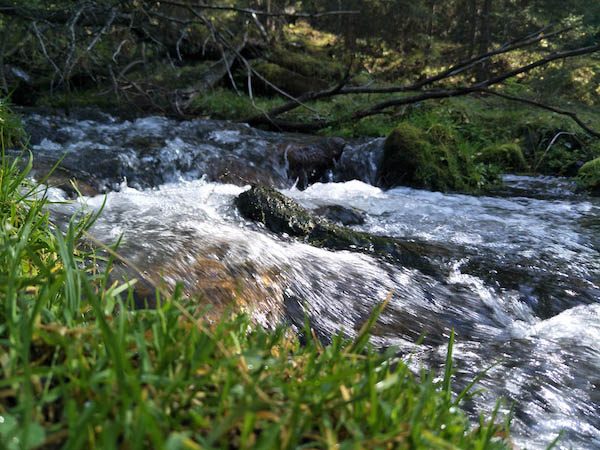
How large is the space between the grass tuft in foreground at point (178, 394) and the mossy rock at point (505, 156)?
1036 cm

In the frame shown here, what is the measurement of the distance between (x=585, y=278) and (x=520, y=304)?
108 cm

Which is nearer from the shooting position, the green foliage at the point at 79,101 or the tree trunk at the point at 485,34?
the green foliage at the point at 79,101

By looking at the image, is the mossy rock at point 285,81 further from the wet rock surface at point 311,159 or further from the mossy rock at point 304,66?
the wet rock surface at point 311,159

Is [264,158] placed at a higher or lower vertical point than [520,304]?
higher

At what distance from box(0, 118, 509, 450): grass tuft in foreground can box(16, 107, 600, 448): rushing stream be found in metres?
0.47

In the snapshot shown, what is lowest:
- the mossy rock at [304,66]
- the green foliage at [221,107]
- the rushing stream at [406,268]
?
the rushing stream at [406,268]

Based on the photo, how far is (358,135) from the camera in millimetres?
11055

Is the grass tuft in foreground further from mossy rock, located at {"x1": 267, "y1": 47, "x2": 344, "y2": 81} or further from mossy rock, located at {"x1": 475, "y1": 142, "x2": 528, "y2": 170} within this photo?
mossy rock, located at {"x1": 267, "y1": 47, "x2": 344, "y2": 81}

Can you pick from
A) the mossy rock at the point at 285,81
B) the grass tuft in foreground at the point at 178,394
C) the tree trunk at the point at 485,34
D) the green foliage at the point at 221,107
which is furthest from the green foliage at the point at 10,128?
the tree trunk at the point at 485,34

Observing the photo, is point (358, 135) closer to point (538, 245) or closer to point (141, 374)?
point (538, 245)

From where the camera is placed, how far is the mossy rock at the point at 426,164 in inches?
321

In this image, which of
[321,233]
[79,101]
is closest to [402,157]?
[321,233]

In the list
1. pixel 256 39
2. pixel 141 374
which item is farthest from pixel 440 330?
pixel 256 39

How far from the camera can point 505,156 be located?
34.8 ft
